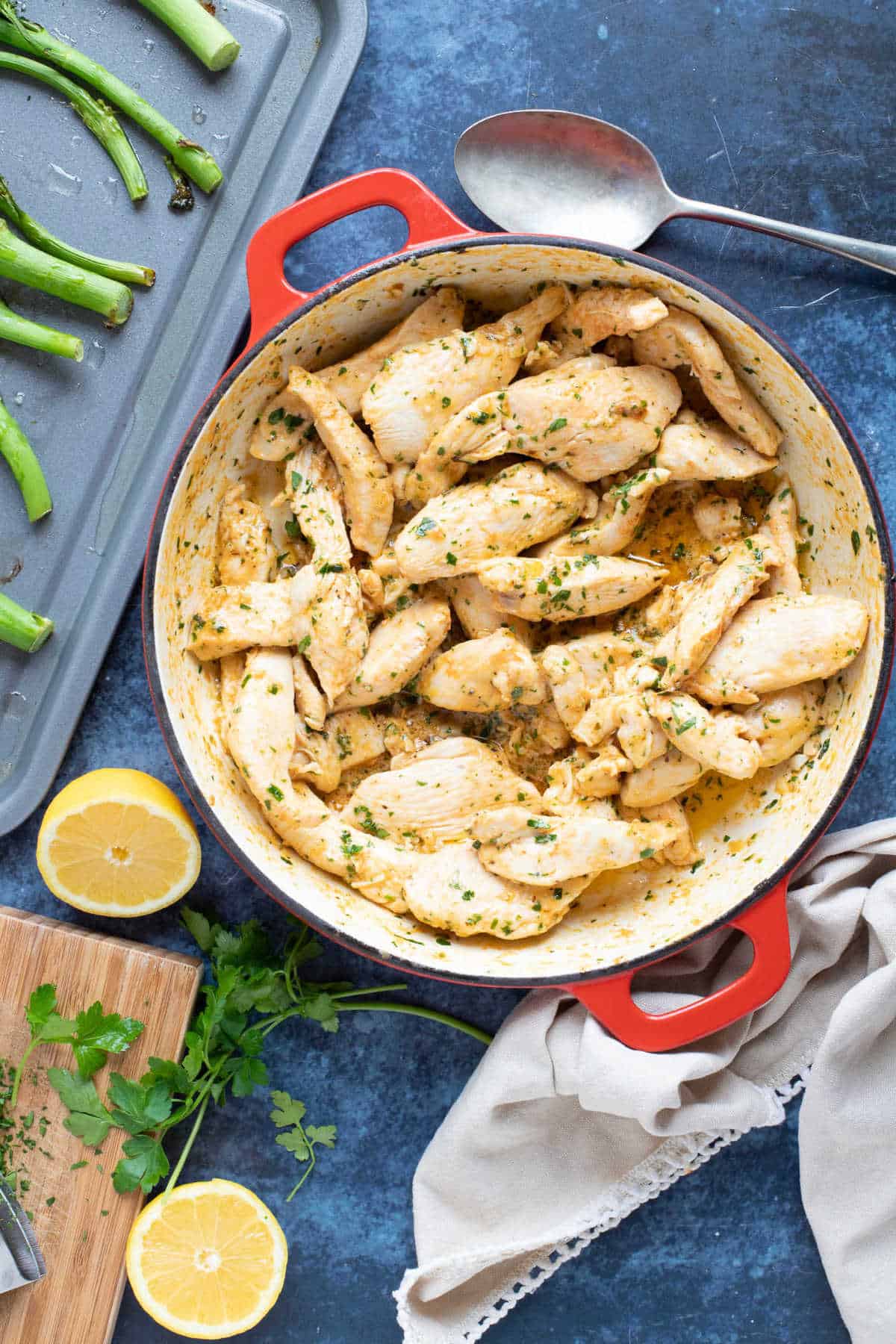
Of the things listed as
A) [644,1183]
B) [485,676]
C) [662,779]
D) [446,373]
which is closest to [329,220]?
[446,373]

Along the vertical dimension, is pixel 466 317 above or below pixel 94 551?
above

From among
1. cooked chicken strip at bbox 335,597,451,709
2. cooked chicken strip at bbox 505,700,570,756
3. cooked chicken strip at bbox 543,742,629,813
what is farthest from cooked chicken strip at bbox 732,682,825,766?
cooked chicken strip at bbox 335,597,451,709

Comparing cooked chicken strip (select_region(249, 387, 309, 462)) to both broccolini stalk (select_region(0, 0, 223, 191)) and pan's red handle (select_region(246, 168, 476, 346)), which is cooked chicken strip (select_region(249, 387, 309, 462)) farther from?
broccolini stalk (select_region(0, 0, 223, 191))

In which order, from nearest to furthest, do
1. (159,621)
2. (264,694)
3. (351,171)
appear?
1. (159,621)
2. (264,694)
3. (351,171)

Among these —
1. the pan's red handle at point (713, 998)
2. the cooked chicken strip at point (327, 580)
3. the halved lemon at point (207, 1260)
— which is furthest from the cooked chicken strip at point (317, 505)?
the halved lemon at point (207, 1260)

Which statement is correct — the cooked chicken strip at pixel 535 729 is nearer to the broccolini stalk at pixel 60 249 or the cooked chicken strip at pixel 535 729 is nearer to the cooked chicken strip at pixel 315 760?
the cooked chicken strip at pixel 315 760

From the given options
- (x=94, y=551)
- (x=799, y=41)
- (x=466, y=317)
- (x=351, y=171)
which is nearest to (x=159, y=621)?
(x=94, y=551)

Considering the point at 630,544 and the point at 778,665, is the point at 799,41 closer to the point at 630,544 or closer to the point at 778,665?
the point at 630,544
